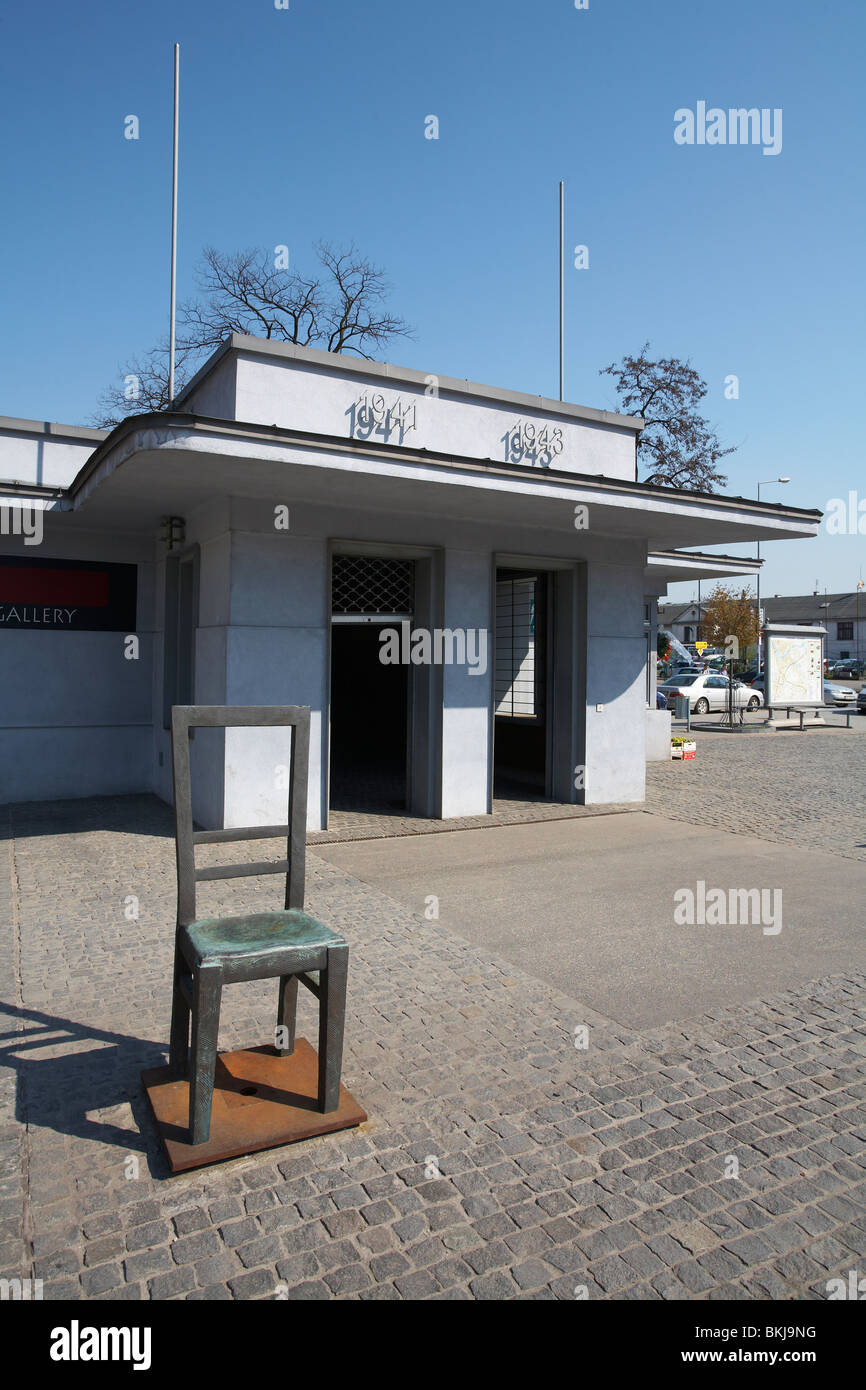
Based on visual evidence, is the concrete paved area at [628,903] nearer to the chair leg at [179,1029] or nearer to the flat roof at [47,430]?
the chair leg at [179,1029]

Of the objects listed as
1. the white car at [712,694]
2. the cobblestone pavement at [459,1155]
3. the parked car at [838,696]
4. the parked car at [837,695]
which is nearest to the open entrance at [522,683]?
the cobblestone pavement at [459,1155]

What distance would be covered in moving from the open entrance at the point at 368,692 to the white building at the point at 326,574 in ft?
0.20

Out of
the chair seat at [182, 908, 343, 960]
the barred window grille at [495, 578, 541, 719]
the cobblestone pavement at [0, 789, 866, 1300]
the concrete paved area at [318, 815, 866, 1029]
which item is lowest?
the cobblestone pavement at [0, 789, 866, 1300]

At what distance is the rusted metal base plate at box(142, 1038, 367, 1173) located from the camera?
3221 mm

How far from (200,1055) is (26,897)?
4008 millimetres

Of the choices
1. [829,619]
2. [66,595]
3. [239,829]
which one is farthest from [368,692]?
[829,619]

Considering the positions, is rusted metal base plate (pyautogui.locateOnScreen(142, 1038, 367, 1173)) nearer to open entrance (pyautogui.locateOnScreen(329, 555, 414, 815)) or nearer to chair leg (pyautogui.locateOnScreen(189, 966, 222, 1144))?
chair leg (pyautogui.locateOnScreen(189, 966, 222, 1144))

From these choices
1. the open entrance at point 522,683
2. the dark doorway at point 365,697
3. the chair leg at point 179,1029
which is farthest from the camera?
the dark doorway at point 365,697

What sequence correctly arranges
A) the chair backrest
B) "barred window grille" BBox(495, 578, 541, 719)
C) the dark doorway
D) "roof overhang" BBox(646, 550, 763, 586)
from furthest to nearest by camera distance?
the dark doorway < "roof overhang" BBox(646, 550, 763, 586) < "barred window grille" BBox(495, 578, 541, 719) < the chair backrest

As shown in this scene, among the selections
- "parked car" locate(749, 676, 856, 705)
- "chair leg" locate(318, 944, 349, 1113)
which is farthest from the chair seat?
"parked car" locate(749, 676, 856, 705)

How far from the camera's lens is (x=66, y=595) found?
1079cm

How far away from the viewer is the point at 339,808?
1076cm

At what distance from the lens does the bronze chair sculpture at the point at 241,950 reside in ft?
10.5
